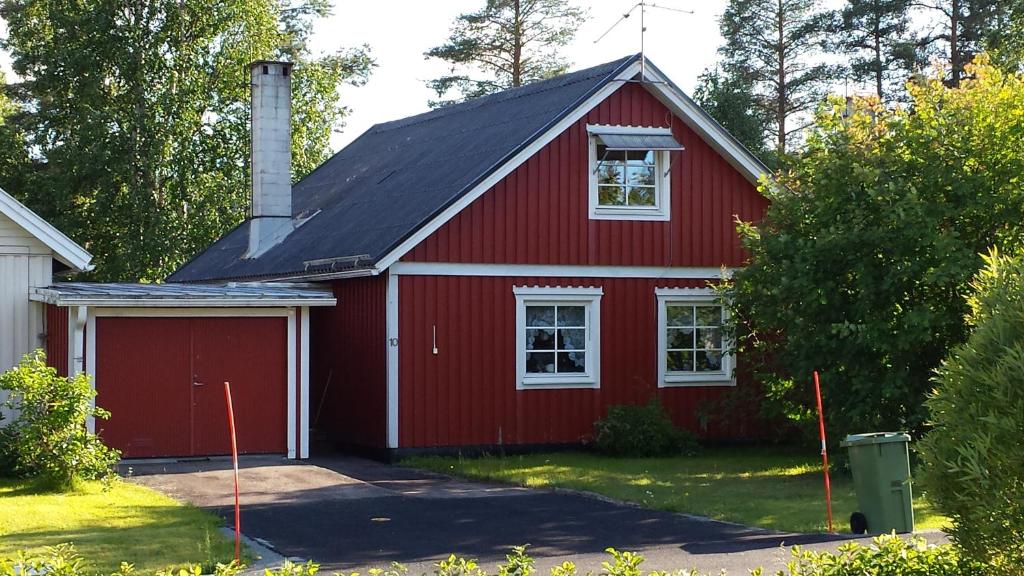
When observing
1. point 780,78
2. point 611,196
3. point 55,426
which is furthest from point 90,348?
point 780,78

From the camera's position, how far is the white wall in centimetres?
1941

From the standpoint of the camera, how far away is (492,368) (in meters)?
21.2

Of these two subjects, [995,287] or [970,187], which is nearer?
[995,287]

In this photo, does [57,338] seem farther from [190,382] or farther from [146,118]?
[146,118]

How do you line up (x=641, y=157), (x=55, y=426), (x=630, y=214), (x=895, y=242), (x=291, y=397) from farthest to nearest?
(x=641, y=157), (x=630, y=214), (x=291, y=397), (x=895, y=242), (x=55, y=426)

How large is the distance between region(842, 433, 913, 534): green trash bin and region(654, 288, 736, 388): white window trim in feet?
27.3

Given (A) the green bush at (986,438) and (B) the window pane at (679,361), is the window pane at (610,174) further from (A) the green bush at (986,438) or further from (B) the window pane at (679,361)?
(A) the green bush at (986,438)

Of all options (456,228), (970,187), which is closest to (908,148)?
(970,187)

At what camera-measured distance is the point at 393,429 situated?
807 inches

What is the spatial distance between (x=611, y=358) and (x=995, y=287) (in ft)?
42.9

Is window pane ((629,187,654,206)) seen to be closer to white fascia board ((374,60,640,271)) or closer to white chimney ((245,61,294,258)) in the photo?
white fascia board ((374,60,640,271))

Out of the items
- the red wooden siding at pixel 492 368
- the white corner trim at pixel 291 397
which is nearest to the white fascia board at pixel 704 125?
the red wooden siding at pixel 492 368

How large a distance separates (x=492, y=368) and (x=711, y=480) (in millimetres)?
4383

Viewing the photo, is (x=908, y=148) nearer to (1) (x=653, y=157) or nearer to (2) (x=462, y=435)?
(1) (x=653, y=157)
